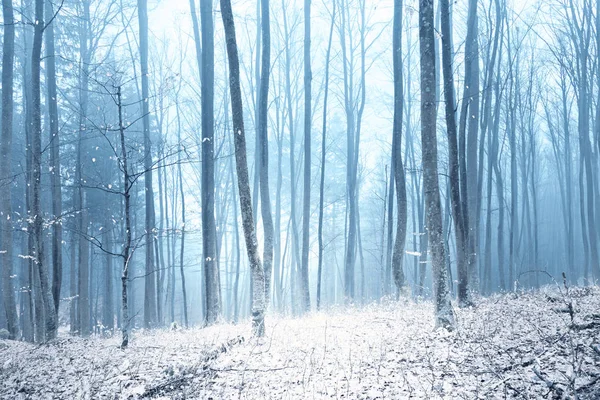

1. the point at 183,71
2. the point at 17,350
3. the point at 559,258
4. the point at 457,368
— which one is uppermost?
the point at 183,71

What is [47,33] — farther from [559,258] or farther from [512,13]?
[559,258]

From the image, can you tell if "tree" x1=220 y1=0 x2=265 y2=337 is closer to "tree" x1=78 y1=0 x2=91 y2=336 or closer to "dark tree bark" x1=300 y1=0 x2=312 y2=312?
"tree" x1=78 y1=0 x2=91 y2=336

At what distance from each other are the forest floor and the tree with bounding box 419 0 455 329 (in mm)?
510

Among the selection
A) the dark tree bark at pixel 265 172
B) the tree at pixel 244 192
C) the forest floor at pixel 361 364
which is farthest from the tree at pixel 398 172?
the tree at pixel 244 192

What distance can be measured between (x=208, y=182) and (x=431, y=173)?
7.84 m

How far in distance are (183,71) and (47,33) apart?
981 centimetres

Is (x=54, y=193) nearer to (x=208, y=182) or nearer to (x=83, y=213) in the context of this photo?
(x=83, y=213)

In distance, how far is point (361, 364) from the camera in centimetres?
563

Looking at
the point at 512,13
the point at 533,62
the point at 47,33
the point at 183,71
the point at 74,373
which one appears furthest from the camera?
the point at 183,71

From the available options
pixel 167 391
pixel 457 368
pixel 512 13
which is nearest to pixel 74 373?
pixel 167 391

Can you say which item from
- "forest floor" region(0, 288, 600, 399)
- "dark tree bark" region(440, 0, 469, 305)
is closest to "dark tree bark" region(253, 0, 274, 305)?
"forest floor" region(0, 288, 600, 399)

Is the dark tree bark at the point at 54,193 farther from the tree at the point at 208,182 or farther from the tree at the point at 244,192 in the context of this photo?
the tree at the point at 244,192

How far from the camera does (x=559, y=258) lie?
122 feet

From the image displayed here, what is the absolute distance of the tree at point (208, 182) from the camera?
12547 millimetres
